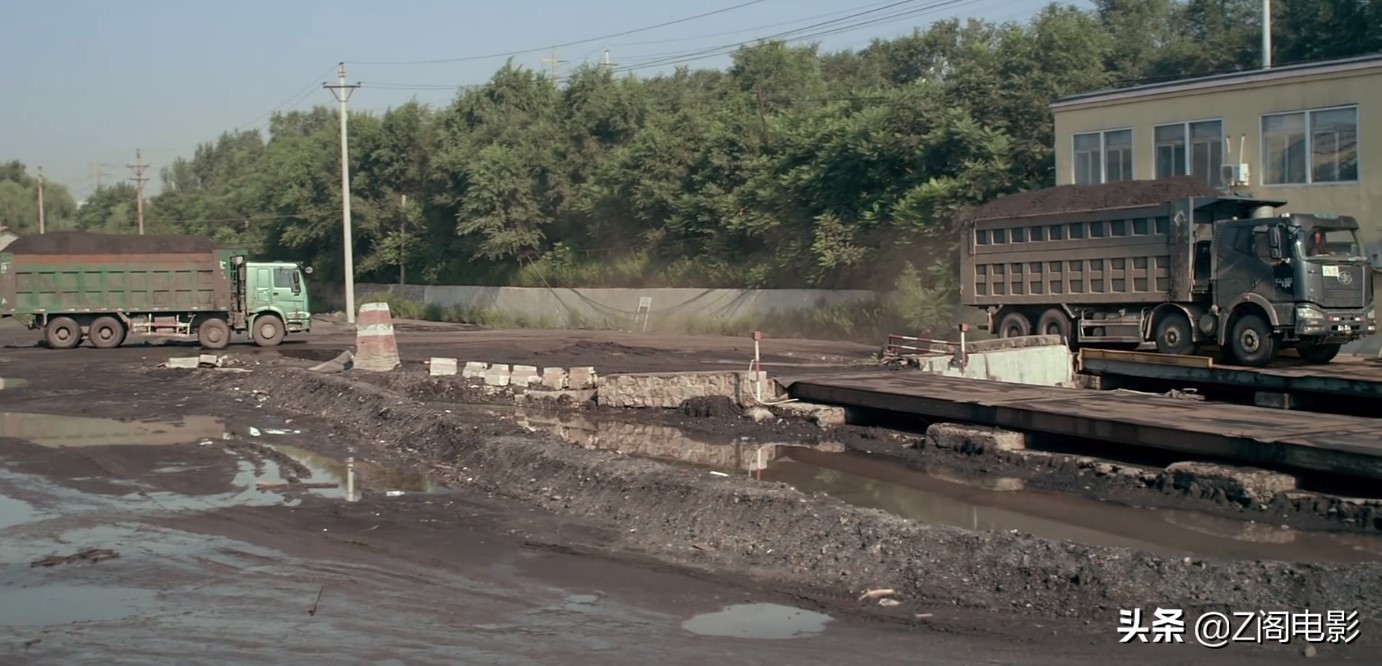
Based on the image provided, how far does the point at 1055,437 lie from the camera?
50.0 feet

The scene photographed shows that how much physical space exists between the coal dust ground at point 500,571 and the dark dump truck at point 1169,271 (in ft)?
42.6

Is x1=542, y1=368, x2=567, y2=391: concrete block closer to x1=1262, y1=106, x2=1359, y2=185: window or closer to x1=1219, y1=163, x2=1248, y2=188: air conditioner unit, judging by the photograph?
x1=1219, y1=163, x2=1248, y2=188: air conditioner unit

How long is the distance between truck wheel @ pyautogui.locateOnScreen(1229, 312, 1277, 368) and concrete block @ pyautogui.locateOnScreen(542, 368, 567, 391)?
38.7 feet

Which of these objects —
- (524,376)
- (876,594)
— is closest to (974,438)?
(876,594)

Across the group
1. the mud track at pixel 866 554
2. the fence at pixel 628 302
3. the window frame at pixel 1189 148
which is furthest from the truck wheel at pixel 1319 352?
the fence at pixel 628 302

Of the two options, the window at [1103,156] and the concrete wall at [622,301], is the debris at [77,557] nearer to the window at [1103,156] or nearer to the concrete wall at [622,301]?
the window at [1103,156]

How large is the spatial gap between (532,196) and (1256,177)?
114ft

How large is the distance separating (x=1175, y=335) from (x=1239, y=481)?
10.3 metres

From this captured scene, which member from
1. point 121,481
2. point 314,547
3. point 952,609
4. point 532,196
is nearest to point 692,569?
point 952,609

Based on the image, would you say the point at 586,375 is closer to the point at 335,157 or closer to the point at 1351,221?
the point at 1351,221

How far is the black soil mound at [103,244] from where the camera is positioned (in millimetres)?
32219

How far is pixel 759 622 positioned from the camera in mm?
7281

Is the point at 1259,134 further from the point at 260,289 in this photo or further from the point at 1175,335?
the point at 260,289

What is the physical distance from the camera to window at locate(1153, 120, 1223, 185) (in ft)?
91.9
